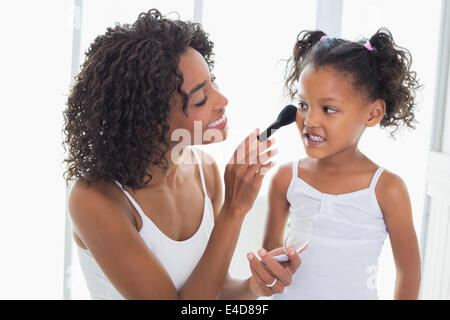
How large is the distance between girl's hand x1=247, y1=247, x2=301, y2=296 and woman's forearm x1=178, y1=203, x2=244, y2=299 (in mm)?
62

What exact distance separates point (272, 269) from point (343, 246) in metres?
0.25

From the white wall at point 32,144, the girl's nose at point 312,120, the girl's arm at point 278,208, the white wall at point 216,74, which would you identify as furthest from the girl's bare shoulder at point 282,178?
the white wall at point 32,144

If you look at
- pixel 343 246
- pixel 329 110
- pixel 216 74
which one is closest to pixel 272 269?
pixel 343 246

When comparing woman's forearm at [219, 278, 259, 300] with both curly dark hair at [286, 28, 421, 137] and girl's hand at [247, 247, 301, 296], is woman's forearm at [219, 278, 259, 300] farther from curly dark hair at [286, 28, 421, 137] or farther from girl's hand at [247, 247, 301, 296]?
curly dark hair at [286, 28, 421, 137]

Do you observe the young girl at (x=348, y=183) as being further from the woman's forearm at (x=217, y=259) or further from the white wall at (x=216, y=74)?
the white wall at (x=216, y=74)

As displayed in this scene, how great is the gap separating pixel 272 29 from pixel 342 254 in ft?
3.15

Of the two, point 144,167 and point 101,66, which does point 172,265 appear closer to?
point 144,167

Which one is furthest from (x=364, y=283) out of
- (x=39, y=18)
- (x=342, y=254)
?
(x=39, y=18)

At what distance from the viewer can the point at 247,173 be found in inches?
35.4

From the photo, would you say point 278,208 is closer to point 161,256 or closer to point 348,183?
point 348,183

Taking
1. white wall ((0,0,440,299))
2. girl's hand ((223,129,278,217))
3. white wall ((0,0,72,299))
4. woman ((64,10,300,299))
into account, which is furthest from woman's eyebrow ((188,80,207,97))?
white wall ((0,0,72,299))

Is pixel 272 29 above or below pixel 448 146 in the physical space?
above

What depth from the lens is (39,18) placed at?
1735 mm

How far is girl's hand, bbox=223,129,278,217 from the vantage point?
2.95 ft
